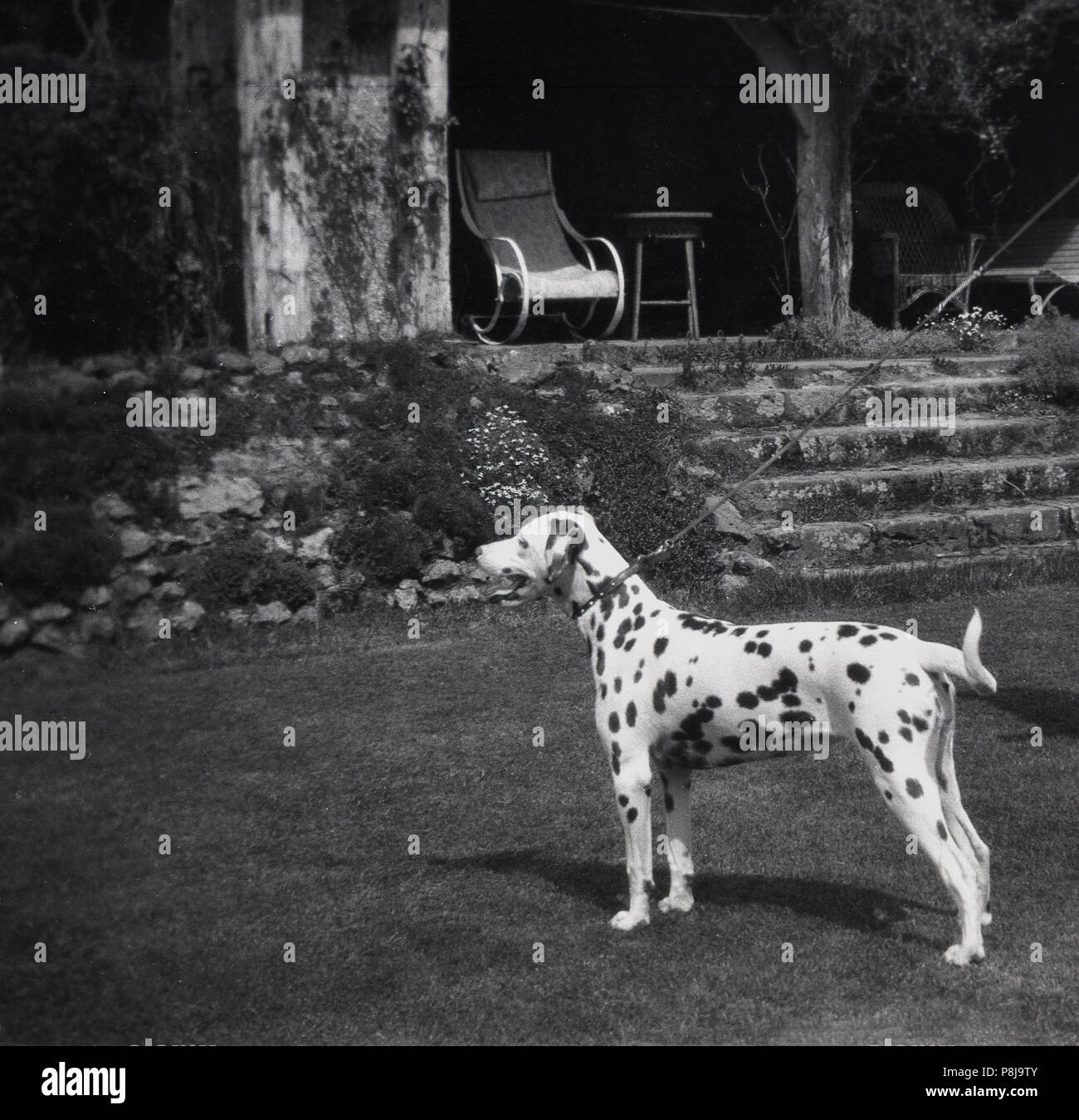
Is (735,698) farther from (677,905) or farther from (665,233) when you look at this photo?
(665,233)

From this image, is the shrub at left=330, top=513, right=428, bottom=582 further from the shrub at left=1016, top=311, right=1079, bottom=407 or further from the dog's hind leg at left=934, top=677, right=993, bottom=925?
the shrub at left=1016, top=311, right=1079, bottom=407

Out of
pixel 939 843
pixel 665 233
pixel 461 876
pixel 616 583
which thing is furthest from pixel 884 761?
pixel 665 233

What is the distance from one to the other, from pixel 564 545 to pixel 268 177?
21.8ft

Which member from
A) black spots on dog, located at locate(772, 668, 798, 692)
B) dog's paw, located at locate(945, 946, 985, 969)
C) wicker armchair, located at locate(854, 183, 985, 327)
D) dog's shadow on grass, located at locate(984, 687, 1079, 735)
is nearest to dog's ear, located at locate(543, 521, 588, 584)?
black spots on dog, located at locate(772, 668, 798, 692)

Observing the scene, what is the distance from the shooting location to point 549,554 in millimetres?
5602

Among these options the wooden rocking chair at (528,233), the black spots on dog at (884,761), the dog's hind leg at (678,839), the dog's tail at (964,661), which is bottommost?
the dog's hind leg at (678,839)

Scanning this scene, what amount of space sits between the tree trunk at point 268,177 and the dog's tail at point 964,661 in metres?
7.35

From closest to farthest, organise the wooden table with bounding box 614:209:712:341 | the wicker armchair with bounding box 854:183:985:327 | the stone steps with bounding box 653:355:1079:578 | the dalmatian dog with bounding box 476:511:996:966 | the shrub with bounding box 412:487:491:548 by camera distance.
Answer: the dalmatian dog with bounding box 476:511:996:966
the shrub with bounding box 412:487:491:548
the stone steps with bounding box 653:355:1079:578
the wooden table with bounding box 614:209:712:341
the wicker armchair with bounding box 854:183:985:327

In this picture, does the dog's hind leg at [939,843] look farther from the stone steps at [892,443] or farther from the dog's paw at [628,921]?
the stone steps at [892,443]

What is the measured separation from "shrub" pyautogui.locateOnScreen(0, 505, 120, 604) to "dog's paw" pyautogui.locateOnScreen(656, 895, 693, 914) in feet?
16.2

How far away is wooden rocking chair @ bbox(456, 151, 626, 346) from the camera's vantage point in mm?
12938

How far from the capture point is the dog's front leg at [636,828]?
210 inches

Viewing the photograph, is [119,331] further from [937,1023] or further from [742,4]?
[937,1023]

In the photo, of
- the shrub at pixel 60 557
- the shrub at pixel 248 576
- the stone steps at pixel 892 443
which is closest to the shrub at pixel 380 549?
the shrub at pixel 248 576
